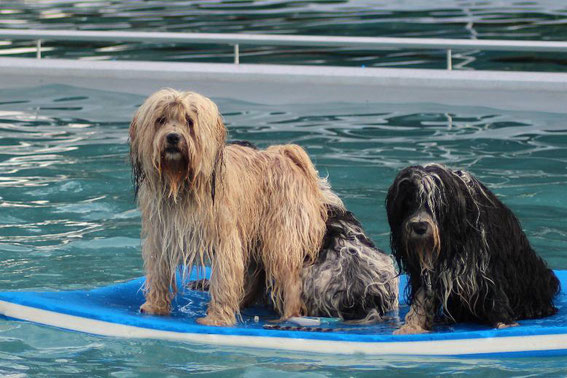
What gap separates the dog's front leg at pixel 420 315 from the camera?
5.67 metres

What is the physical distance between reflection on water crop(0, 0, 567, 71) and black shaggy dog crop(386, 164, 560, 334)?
396 inches

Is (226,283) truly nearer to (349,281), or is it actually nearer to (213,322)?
(213,322)

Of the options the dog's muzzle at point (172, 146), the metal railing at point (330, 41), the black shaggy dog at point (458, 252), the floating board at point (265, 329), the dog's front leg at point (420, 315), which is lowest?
the floating board at point (265, 329)

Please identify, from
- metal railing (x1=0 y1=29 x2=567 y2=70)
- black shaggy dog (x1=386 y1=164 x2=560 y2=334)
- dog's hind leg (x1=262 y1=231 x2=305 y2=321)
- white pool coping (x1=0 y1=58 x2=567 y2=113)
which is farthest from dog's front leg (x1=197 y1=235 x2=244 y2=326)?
metal railing (x1=0 y1=29 x2=567 y2=70)

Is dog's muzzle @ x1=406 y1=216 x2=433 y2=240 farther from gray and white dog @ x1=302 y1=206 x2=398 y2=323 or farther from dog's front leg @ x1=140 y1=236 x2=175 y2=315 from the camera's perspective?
dog's front leg @ x1=140 y1=236 x2=175 y2=315

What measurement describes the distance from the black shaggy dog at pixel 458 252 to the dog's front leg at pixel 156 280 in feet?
3.97

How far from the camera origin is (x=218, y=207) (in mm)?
5734

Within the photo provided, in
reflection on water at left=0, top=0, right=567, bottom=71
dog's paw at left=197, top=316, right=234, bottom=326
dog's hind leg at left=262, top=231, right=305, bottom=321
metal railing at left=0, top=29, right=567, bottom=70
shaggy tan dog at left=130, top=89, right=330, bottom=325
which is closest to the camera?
shaggy tan dog at left=130, top=89, right=330, bottom=325

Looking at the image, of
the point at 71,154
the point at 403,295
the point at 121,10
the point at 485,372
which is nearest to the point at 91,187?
the point at 71,154

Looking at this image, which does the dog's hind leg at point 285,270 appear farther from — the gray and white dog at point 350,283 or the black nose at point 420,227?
the black nose at point 420,227

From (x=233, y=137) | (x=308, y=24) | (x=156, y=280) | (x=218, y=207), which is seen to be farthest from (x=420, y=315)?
(x=308, y=24)

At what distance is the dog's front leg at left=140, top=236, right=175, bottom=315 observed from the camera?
5.90 meters

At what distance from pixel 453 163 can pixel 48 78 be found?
19.0 feet

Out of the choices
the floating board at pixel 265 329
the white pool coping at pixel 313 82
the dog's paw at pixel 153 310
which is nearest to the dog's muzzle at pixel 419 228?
the floating board at pixel 265 329
